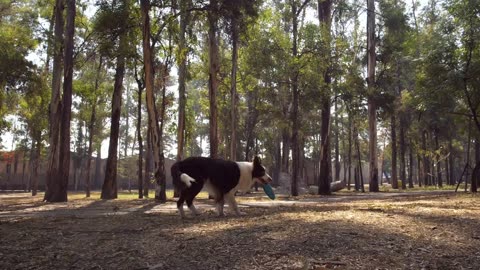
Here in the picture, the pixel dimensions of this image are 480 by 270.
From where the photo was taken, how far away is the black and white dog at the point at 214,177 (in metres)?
8.91

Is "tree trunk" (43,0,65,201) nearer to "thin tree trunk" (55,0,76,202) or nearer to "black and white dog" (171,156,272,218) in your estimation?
"thin tree trunk" (55,0,76,202)

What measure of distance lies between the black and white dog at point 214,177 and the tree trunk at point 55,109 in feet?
38.7

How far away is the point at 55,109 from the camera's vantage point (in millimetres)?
20047

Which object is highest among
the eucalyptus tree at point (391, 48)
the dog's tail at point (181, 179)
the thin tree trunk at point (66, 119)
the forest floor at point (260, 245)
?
the eucalyptus tree at point (391, 48)

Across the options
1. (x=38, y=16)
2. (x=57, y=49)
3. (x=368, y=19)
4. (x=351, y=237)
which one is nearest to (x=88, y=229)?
(x=351, y=237)

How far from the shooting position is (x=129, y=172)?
60188 millimetres

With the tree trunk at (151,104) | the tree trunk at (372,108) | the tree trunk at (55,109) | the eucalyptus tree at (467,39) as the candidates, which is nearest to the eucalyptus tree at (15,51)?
the tree trunk at (55,109)

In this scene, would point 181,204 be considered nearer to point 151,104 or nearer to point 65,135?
point 151,104

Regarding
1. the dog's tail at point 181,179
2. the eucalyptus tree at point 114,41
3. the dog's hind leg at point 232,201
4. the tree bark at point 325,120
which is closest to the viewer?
the dog's tail at point 181,179

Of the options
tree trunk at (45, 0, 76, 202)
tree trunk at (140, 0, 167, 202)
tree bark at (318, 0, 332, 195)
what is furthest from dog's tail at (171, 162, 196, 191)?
tree bark at (318, 0, 332, 195)

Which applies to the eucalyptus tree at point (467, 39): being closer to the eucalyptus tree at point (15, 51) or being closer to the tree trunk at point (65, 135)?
the tree trunk at point (65, 135)

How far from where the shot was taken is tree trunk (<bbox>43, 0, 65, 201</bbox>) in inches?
744

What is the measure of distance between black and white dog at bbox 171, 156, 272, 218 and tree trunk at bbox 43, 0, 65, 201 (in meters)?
11.8

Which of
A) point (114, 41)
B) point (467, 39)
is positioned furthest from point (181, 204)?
point (467, 39)
